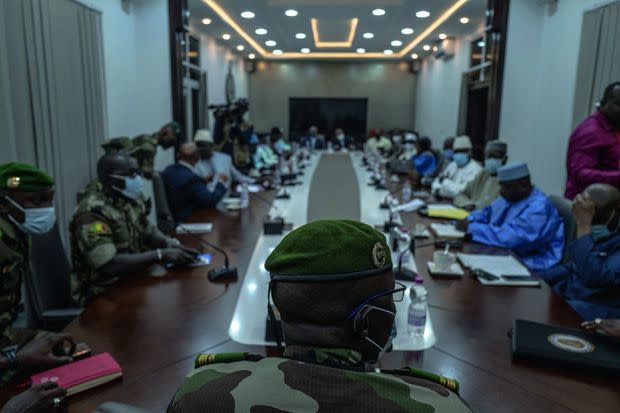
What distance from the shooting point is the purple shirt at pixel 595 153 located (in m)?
2.58

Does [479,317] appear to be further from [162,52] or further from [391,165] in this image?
[391,165]

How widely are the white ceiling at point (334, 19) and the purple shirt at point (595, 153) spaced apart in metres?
3.22

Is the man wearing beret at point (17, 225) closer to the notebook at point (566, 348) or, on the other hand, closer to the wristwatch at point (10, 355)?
the wristwatch at point (10, 355)

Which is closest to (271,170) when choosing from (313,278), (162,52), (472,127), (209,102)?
(162,52)

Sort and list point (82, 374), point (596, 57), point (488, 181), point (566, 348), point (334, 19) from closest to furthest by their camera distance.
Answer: point (82, 374)
point (566, 348)
point (596, 57)
point (488, 181)
point (334, 19)

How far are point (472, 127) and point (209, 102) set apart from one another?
418cm

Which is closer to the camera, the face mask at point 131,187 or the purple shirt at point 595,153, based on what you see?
the face mask at point 131,187

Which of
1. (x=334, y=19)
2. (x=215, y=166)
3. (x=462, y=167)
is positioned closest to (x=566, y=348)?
(x=462, y=167)

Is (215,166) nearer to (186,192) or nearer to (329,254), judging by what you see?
(186,192)

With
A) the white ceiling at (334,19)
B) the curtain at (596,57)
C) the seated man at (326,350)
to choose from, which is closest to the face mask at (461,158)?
the curtain at (596,57)

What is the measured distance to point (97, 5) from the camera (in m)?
3.66

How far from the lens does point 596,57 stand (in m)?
3.53

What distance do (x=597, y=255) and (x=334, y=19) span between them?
5.50 meters

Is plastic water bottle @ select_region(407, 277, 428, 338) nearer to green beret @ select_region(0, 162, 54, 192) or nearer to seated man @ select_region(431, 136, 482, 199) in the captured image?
green beret @ select_region(0, 162, 54, 192)
